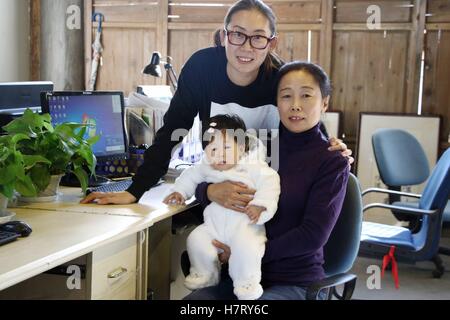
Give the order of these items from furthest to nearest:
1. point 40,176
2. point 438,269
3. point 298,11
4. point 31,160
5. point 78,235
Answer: point 298,11 < point 438,269 < point 40,176 < point 31,160 < point 78,235

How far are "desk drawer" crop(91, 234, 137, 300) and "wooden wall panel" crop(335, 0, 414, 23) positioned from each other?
3538mm

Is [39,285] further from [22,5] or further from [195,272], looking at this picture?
[22,5]

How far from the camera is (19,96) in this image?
2488 millimetres

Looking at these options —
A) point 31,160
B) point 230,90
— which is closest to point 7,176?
point 31,160

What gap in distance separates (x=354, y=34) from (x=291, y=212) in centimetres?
339

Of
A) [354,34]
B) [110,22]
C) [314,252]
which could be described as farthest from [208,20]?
[314,252]

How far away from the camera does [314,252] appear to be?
1.83 metres

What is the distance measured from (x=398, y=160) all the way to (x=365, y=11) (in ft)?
4.56

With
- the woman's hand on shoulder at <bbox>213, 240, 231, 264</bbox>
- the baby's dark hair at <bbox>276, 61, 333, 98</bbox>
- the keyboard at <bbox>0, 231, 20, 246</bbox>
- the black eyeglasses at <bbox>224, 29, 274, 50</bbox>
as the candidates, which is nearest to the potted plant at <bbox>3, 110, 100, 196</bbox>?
the keyboard at <bbox>0, 231, 20, 246</bbox>

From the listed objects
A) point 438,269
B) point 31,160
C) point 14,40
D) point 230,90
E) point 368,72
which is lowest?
point 438,269

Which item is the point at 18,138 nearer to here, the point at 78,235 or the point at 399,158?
the point at 78,235

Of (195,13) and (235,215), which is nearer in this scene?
(235,215)

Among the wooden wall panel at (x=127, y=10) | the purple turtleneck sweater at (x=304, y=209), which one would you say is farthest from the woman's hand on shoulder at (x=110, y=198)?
the wooden wall panel at (x=127, y=10)
